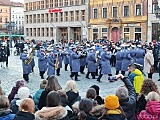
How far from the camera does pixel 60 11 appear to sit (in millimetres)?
56375

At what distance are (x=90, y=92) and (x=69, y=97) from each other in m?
0.75

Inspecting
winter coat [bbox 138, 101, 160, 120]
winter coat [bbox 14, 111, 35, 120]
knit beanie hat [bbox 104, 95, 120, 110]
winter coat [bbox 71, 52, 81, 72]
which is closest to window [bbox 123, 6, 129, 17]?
winter coat [bbox 71, 52, 81, 72]

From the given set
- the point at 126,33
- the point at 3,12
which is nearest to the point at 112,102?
the point at 126,33

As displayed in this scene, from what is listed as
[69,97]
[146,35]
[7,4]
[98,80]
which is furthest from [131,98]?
[7,4]

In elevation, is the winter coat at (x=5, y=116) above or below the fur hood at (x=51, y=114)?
below

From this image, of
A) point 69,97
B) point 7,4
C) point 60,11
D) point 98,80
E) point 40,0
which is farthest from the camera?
point 7,4

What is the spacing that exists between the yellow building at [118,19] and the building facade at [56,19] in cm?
198

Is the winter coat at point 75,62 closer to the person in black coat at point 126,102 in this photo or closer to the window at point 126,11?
the person in black coat at point 126,102

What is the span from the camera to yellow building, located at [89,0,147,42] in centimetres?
4134

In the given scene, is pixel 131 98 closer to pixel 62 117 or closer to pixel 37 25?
pixel 62 117

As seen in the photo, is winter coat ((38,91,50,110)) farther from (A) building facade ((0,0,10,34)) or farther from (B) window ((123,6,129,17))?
(A) building facade ((0,0,10,34))

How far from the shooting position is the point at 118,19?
43812mm

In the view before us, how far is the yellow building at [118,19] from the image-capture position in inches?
1628

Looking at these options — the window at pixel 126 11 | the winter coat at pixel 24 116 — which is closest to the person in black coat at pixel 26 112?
the winter coat at pixel 24 116
